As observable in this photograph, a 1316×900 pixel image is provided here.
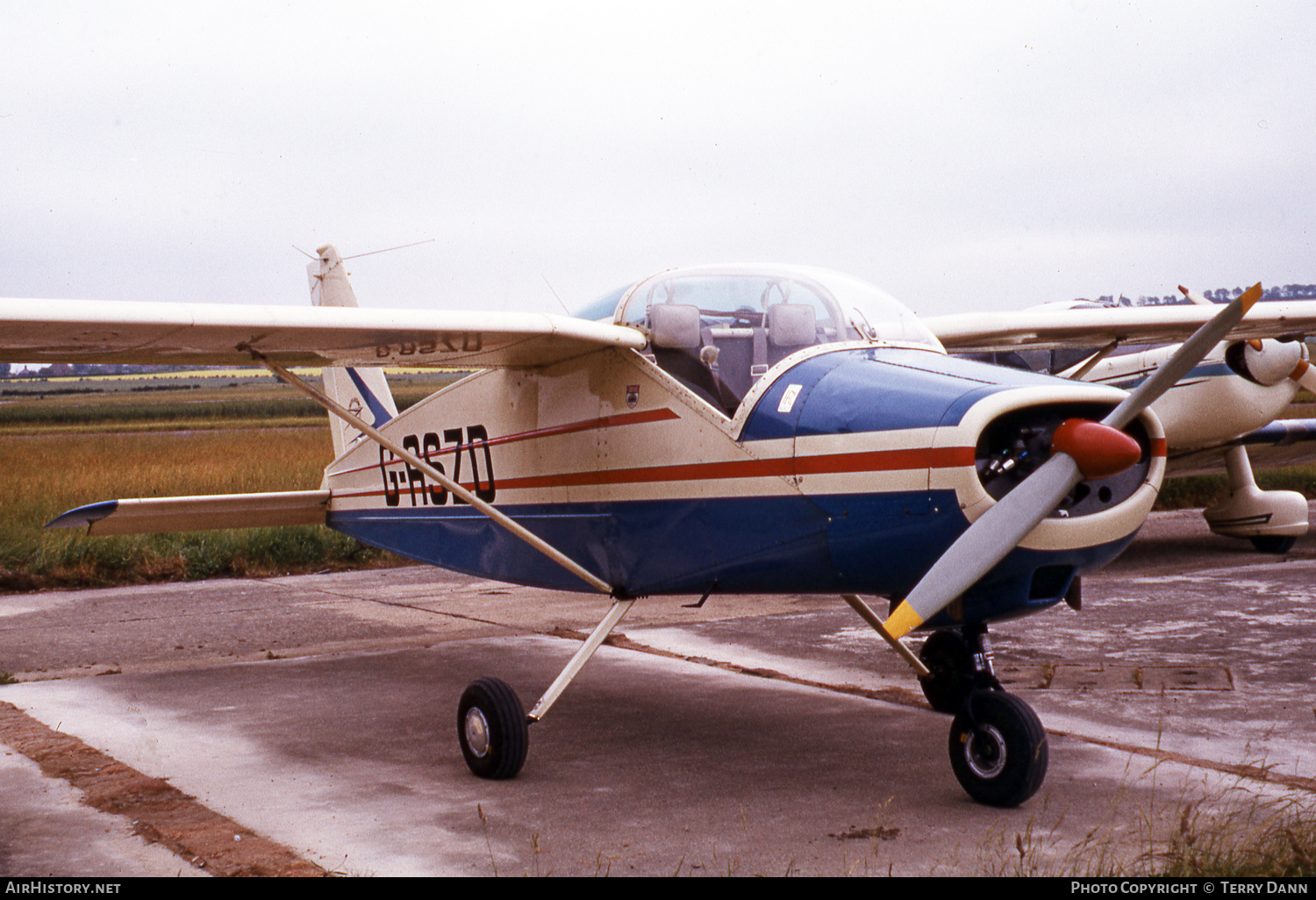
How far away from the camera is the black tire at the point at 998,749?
4348 millimetres

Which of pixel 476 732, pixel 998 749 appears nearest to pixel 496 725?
pixel 476 732

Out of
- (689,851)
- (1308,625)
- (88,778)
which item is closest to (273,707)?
(88,778)

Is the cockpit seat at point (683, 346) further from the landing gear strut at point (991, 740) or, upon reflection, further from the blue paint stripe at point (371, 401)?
the blue paint stripe at point (371, 401)

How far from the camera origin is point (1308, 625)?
8266 millimetres

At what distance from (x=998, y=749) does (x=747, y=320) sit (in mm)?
2198

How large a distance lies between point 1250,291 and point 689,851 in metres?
2.66

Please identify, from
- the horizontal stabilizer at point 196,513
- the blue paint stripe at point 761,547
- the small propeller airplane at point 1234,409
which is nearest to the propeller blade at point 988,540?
the blue paint stripe at point 761,547

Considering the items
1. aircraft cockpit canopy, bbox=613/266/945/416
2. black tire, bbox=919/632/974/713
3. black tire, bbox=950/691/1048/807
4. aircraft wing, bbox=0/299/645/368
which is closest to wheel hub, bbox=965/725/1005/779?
black tire, bbox=950/691/1048/807

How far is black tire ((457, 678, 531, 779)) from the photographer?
5.08 metres

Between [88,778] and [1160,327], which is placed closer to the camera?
[88,778]

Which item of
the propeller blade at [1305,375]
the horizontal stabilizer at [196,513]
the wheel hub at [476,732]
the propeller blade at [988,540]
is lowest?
the wheel hub at [476,732]

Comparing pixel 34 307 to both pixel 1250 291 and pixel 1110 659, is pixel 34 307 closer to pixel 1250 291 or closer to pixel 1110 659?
pixel 1250 291

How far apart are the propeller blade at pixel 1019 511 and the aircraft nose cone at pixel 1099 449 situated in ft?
0.07
